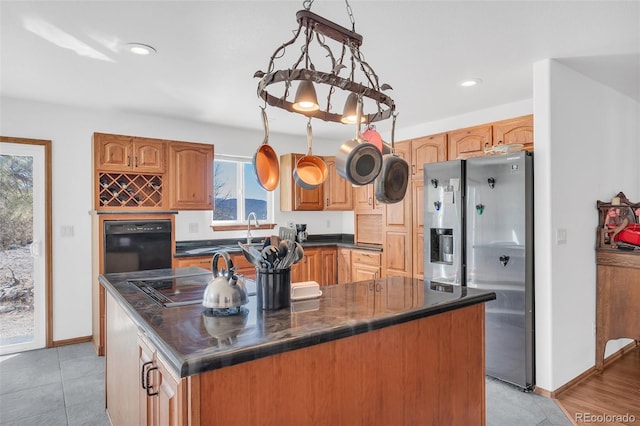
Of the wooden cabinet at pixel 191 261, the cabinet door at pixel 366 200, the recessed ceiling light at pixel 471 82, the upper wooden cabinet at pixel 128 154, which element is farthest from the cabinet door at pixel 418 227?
the upper wooden cabinet at pixel 128 154

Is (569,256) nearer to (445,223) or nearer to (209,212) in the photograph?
(445,223)

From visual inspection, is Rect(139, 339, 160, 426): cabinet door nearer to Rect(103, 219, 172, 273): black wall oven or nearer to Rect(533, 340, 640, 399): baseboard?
Rect(103, 219, 172, 273): black wall oven

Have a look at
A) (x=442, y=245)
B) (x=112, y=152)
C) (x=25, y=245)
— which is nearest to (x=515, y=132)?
(x=442, y=245)

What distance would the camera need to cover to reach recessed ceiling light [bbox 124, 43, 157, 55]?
8.46 ft

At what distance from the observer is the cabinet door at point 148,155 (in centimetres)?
400

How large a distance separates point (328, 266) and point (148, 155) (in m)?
2.60

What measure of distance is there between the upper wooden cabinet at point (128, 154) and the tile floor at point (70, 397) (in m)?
1.85

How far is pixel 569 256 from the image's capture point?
3.03 m

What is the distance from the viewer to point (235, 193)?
5188mm

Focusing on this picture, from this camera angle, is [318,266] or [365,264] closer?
[365,264]

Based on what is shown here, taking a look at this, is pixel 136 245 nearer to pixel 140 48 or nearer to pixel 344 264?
pixel 140 48

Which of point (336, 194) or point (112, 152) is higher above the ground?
point (112, 152)

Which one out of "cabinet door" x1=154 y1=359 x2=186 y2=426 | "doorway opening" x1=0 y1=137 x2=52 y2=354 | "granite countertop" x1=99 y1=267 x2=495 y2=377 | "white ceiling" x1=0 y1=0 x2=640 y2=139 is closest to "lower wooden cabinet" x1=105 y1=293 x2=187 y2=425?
"cabinet door" x1=154 y1=359 x2=186 y2=426

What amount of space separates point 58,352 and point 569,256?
4.64 m
